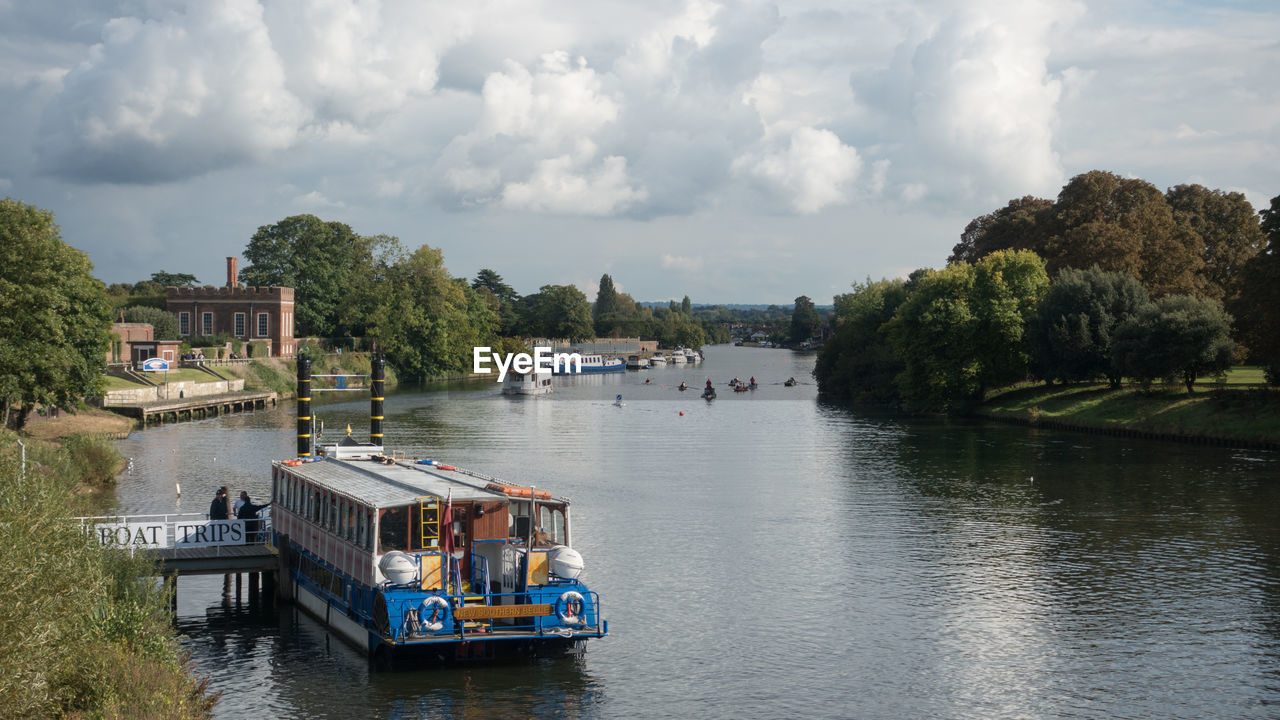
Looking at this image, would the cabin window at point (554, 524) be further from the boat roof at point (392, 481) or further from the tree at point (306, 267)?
the tree at point (306, 267)

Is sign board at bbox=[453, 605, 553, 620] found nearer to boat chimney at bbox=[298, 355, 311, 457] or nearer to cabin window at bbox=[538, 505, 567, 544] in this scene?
cabin window at bbox=[538, 505, 567, 544]

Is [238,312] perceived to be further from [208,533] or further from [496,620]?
[496,620]

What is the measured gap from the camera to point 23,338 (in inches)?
2586

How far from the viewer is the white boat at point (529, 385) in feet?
478

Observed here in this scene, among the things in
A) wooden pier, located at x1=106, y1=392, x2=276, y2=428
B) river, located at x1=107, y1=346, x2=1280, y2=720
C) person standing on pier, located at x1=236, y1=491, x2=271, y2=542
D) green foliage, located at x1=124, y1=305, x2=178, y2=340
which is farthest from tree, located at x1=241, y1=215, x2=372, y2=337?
person standing on pier, located at x1=236, y1=491, x2=271, y2=542

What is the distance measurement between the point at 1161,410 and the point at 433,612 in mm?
72663

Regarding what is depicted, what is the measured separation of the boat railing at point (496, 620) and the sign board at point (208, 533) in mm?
12043

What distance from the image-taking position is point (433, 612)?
97.3ft

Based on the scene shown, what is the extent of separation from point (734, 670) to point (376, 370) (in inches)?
1445

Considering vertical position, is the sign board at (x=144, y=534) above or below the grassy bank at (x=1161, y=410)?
below

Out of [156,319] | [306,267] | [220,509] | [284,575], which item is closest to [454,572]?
[284,575]

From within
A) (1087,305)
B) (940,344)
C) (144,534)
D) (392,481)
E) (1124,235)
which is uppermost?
(1124,235)

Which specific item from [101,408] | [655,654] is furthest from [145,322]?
[655,654]

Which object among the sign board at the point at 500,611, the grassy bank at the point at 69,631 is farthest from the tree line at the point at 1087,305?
the grassy bank at the point at 69,631
